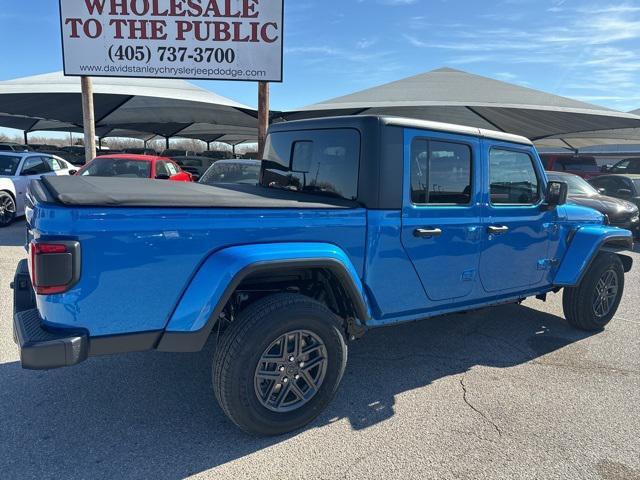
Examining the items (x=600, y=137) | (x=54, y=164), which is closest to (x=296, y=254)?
(x=54, y=164)

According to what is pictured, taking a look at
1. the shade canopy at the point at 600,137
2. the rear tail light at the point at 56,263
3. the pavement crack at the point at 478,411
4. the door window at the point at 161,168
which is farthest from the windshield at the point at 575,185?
the rear tail light at the point at 56,263

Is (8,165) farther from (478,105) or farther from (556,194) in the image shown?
(478,105)

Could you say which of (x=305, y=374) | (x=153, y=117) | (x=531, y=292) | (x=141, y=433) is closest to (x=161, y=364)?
(x=141, y=433)

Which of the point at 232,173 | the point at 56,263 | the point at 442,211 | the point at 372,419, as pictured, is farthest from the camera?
the point at 232,173

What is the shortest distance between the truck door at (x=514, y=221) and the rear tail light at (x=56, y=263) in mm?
2925

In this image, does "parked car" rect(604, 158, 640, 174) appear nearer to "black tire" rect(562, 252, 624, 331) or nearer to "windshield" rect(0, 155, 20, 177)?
"black tire" rect(562, 252, 624, 331)

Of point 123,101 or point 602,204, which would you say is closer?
point 602,204

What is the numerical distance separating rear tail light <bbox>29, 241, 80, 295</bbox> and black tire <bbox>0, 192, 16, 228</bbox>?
932cm

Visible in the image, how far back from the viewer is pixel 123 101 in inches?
638

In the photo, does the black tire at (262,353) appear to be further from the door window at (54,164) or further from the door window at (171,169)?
the door window at (54,164)

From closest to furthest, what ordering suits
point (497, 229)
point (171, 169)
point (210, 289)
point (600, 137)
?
1. point (210, 289)
2. point (497, 229)
3. point (171, 169)
4. point (600, 137)

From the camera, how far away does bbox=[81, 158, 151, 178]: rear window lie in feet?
30.7

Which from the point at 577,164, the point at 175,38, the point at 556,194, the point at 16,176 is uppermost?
the point at 175,38

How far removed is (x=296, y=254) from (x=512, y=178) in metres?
2.34
